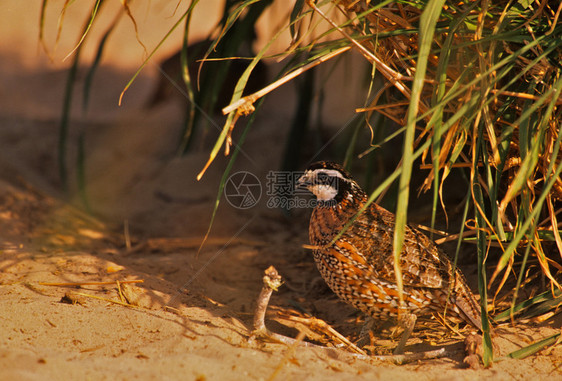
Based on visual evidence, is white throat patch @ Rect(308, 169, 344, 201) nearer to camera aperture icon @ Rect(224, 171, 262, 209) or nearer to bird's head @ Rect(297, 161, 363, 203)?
bird's head @ Rect(297, 161, 363, 203)

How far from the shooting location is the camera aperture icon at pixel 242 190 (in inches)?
222

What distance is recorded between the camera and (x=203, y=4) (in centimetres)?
1159

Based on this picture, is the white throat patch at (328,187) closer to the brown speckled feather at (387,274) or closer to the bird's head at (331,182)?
the bird's head at (331,182)

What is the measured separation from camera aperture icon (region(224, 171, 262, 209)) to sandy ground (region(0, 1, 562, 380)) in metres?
0.08

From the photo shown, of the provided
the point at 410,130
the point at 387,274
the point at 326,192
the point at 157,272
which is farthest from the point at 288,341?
the point at 157,272

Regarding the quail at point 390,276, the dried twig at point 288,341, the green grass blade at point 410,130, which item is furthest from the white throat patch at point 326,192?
the green grass blade at point 410,130

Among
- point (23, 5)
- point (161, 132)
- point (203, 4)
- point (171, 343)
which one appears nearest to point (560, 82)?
point (171, 343)

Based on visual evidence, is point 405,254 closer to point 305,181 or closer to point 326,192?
point 326,192

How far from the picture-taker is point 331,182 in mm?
3471

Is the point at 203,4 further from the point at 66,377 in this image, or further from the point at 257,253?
the point at 66,377

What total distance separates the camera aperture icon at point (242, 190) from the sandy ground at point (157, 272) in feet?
0.26

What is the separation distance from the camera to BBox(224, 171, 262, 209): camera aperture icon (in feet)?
18.5

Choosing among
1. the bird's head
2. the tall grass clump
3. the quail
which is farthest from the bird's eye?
the tall grass clump

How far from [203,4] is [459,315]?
1010 cm
